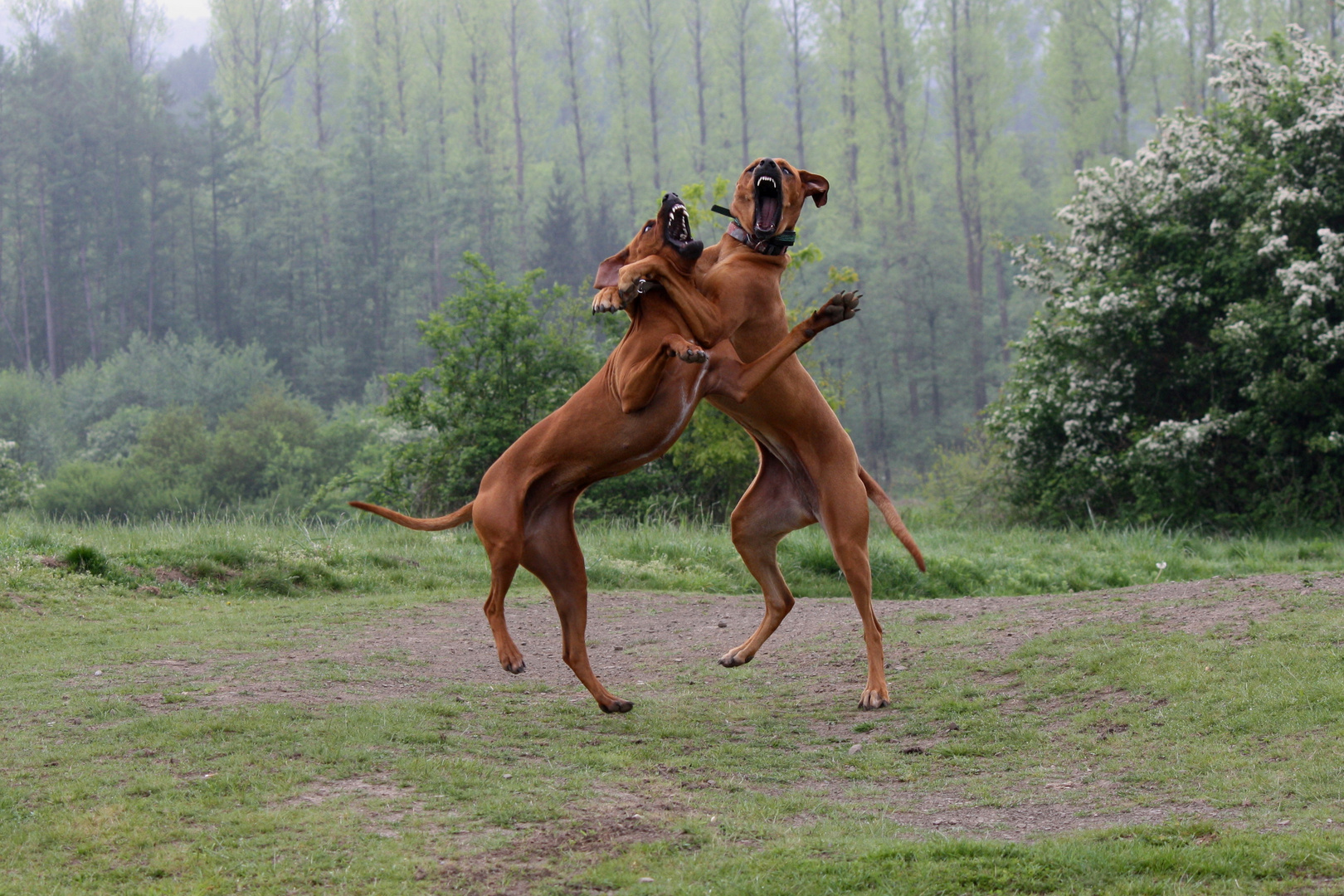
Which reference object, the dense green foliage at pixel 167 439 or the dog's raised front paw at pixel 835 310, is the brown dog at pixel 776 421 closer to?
the dog's raised front paw at pixel 835 310

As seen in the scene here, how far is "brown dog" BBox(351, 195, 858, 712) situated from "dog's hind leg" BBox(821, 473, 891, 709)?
96 centimetres

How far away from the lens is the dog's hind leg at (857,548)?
6211 millimetres

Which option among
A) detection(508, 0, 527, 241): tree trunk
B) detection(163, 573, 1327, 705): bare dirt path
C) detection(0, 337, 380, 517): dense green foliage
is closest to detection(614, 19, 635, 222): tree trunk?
detection(508, 0, 527, 241): tree trunk

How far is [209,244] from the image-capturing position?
59.3m

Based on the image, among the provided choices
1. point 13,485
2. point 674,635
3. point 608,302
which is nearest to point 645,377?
point 608,302

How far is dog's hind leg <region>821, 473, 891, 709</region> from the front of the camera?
20.4 ft

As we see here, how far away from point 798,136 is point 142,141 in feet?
122

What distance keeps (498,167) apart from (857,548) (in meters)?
65.9

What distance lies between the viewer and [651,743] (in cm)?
544

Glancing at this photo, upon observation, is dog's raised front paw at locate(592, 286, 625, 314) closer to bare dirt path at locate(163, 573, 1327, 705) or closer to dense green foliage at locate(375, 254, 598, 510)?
bare dirt path at locate(163, 573, 1327, 705)

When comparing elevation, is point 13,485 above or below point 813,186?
below

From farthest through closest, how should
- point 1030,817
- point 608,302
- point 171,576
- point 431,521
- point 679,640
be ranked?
1. point 171,576
2. point 679,640
3. point 431,521
4. point 608,302
5. point 1030,817

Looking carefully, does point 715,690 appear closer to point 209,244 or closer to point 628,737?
point 628,737

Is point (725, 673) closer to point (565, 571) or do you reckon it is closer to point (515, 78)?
point (565, 571)
